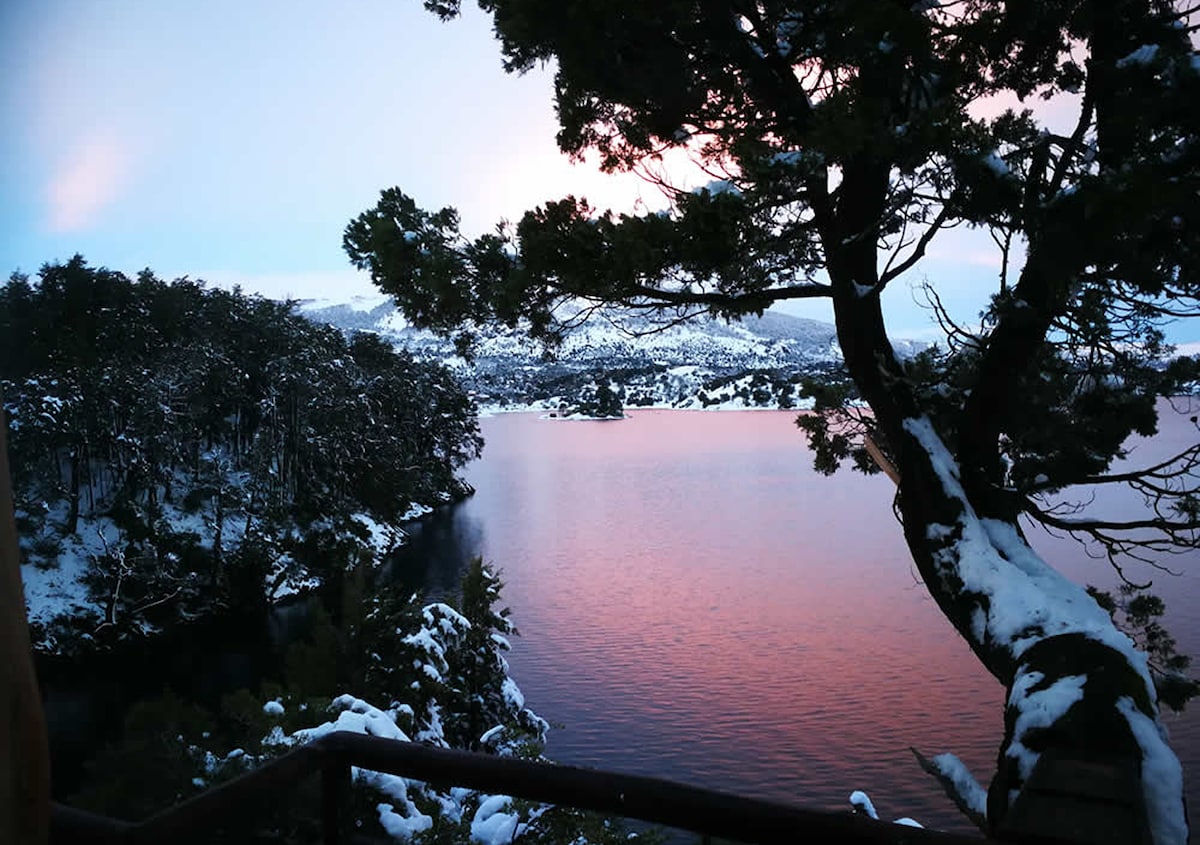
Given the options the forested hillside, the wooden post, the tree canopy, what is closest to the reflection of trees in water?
the forested hillside

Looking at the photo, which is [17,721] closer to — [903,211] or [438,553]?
[903,211]

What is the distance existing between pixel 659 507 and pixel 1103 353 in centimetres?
3497

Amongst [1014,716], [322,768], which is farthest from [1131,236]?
[322,768]

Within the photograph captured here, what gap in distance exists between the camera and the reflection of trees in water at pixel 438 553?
89.7 ft

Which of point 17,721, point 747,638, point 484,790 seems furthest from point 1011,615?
point 747,638

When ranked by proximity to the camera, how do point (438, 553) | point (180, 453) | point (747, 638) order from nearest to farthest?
point (747, 638) < point (180, 453) < point (438, 553)

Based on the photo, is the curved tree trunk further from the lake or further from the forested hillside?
the forested hillside

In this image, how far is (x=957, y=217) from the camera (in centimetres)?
515

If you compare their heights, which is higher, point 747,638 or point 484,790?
point 484,790

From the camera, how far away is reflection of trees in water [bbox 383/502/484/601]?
2734 centimetres

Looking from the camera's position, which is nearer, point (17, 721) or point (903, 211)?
point (17, 721)

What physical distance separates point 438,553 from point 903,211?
27.9m

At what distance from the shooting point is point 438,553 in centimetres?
3169

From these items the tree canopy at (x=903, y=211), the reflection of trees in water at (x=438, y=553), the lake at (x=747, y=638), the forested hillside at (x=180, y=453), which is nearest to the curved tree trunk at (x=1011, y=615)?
the tree canopy at (x=903, y=211)
